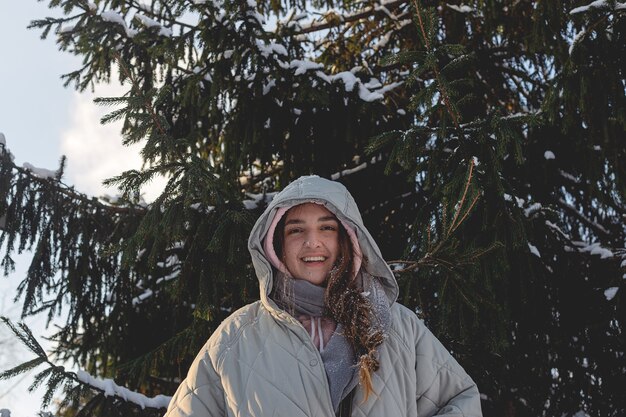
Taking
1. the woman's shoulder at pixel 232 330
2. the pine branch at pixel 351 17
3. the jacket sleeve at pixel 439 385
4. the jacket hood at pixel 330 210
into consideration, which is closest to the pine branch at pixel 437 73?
the jacket hood at pixel 330 210

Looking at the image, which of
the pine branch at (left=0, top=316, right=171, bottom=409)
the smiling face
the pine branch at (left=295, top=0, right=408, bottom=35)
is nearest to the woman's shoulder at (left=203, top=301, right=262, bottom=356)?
the smiling face

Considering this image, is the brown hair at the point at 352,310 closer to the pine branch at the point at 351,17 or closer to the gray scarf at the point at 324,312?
the gray scarf at the point at 324,312

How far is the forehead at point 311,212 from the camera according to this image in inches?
119

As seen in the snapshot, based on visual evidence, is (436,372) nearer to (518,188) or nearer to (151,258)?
(151,258)

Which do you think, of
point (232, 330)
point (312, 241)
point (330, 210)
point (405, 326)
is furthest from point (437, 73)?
point (232, 330)

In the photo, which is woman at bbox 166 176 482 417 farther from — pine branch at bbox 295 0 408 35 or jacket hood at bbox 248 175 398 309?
pine branch at bbox 295 0 408 35

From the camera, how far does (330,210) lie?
3.02m

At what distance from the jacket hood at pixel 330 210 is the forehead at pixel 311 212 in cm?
3

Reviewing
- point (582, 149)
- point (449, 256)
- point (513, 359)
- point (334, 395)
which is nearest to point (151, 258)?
point (449, 256)

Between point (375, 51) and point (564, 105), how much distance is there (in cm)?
238

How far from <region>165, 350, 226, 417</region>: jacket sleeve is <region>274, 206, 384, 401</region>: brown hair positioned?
41 centimetres

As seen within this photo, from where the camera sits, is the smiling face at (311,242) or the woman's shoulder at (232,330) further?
the smiling face at (311,242)

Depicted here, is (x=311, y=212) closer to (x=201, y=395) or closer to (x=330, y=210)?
(x=330, y=210)

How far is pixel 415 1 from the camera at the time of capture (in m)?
3.70
